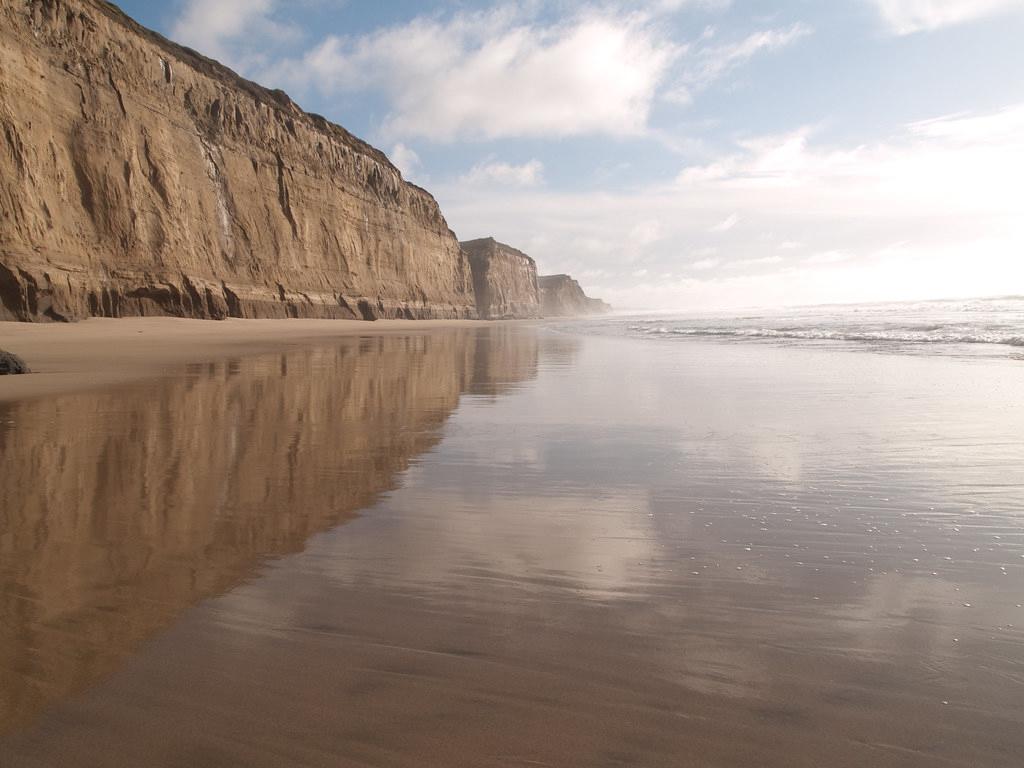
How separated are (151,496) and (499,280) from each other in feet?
317

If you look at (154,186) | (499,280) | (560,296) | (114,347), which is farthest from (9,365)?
(560,296)

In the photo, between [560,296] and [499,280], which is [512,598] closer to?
[499,280]

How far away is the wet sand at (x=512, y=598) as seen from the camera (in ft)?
5.07

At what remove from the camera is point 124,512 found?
329cm

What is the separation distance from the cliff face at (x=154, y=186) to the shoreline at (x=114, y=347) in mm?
1210

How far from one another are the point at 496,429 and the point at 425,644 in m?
3.89

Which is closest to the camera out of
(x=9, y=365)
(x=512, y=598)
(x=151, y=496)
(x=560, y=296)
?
(x=512, y=598)

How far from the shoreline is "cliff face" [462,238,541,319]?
68385 mm

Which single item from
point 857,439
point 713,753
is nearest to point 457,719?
point 713,753

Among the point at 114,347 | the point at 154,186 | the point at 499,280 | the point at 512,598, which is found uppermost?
the point at 499,280

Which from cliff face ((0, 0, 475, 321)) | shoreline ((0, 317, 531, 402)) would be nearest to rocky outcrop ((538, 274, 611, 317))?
cliff face ((0, 0, 475, 321))

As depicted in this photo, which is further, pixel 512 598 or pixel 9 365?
pixel 9 365

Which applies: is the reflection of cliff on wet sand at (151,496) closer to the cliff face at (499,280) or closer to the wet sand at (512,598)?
the wet sand at (512,598)

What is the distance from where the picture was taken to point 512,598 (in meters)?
2.31
